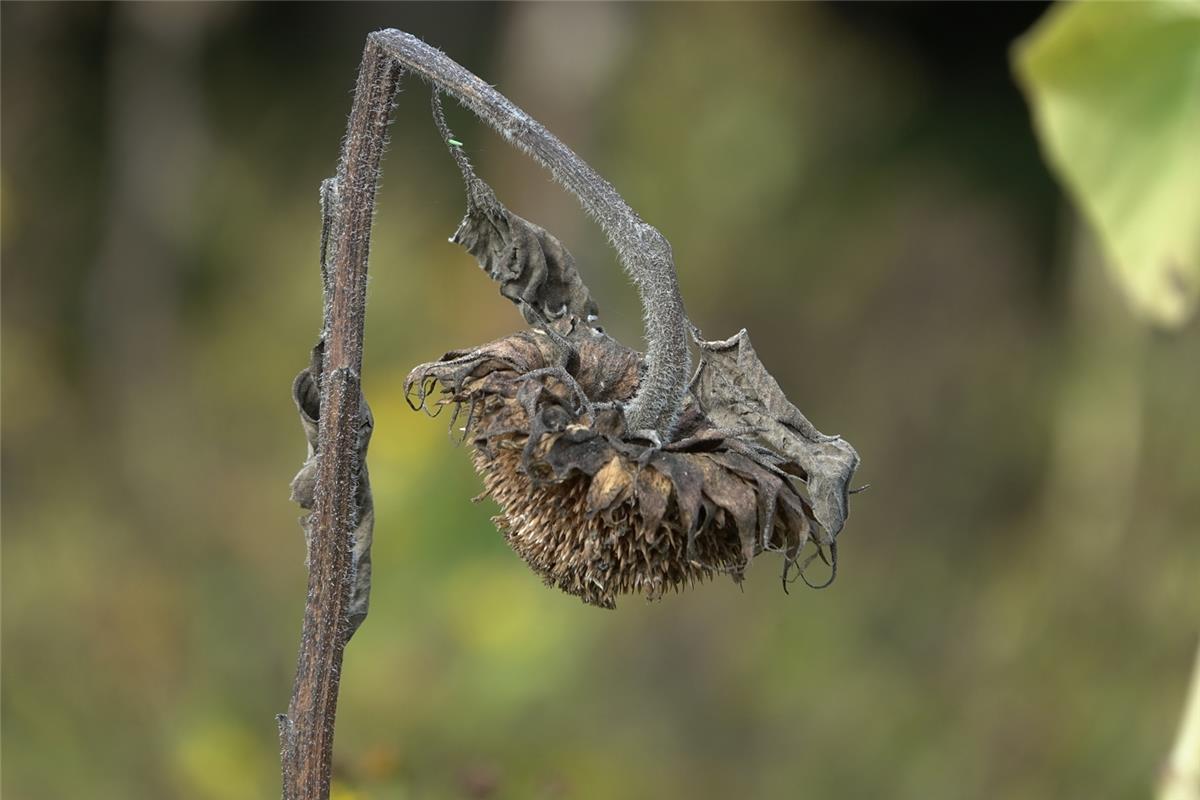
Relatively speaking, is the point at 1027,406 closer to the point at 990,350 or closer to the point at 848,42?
the point at 990,350

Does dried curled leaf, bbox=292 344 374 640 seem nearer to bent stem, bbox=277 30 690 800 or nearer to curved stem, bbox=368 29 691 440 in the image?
bent stem, bbox=277 30 690 800

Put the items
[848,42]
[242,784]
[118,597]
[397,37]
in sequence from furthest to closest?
[848,42]
[118,597]
[242,784]
[397,37]

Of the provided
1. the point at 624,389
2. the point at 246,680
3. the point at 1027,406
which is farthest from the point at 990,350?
the point at 624,389

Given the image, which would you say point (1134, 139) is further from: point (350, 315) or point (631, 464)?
→ point (350, 315)

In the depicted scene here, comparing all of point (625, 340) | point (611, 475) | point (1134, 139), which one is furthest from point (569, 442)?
point (625, 340)

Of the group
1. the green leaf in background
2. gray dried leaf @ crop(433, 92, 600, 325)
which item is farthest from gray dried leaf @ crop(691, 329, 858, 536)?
the green leaf in background
